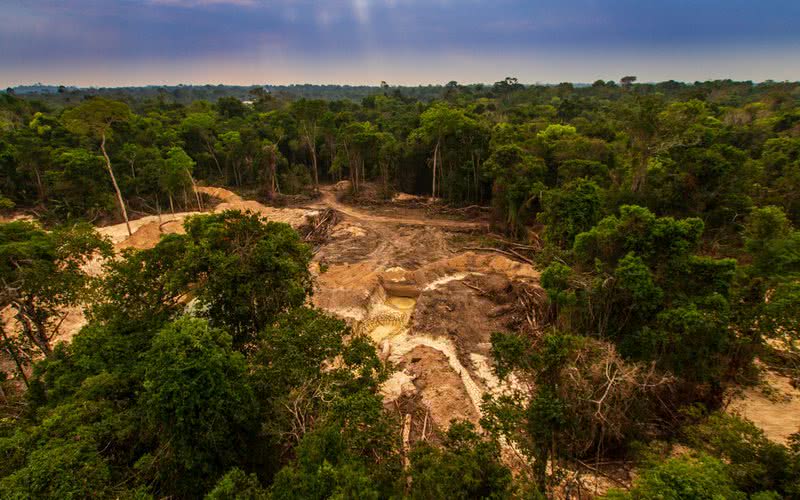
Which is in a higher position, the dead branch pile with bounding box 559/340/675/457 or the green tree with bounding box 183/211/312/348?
the green tree with bounding box 183/211/312/348

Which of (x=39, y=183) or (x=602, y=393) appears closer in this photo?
(x=602, y=393)

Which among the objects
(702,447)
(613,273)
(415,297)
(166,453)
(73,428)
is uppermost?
(613,273)

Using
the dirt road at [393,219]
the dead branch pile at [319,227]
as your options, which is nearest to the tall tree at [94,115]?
the dead branch pile at [319,227]

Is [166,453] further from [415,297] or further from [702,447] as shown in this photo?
[415,297]

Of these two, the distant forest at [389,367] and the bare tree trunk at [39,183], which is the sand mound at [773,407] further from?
the bare tree trunk at [39,183]

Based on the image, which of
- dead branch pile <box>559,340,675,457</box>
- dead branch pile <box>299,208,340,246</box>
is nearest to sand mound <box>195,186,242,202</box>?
dead branch pile <box>299,208,340,246</box>

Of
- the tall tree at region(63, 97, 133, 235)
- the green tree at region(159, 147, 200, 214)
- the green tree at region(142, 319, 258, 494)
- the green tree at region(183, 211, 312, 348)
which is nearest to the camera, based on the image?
the green tree at region(142, 319, 258, 494)

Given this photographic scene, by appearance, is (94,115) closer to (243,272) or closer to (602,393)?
(243,272)

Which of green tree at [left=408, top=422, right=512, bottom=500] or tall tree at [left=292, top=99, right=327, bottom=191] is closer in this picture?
green tree at [left=408, top=422, right=512, bottom=500]

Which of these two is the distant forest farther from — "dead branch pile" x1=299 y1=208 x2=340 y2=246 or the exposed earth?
"dead branch pile" x1=299 y1=208 x2=340 y2=246

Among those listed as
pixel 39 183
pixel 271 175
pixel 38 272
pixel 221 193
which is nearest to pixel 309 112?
pixel 271 175

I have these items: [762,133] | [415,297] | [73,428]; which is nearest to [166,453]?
[73,428]
